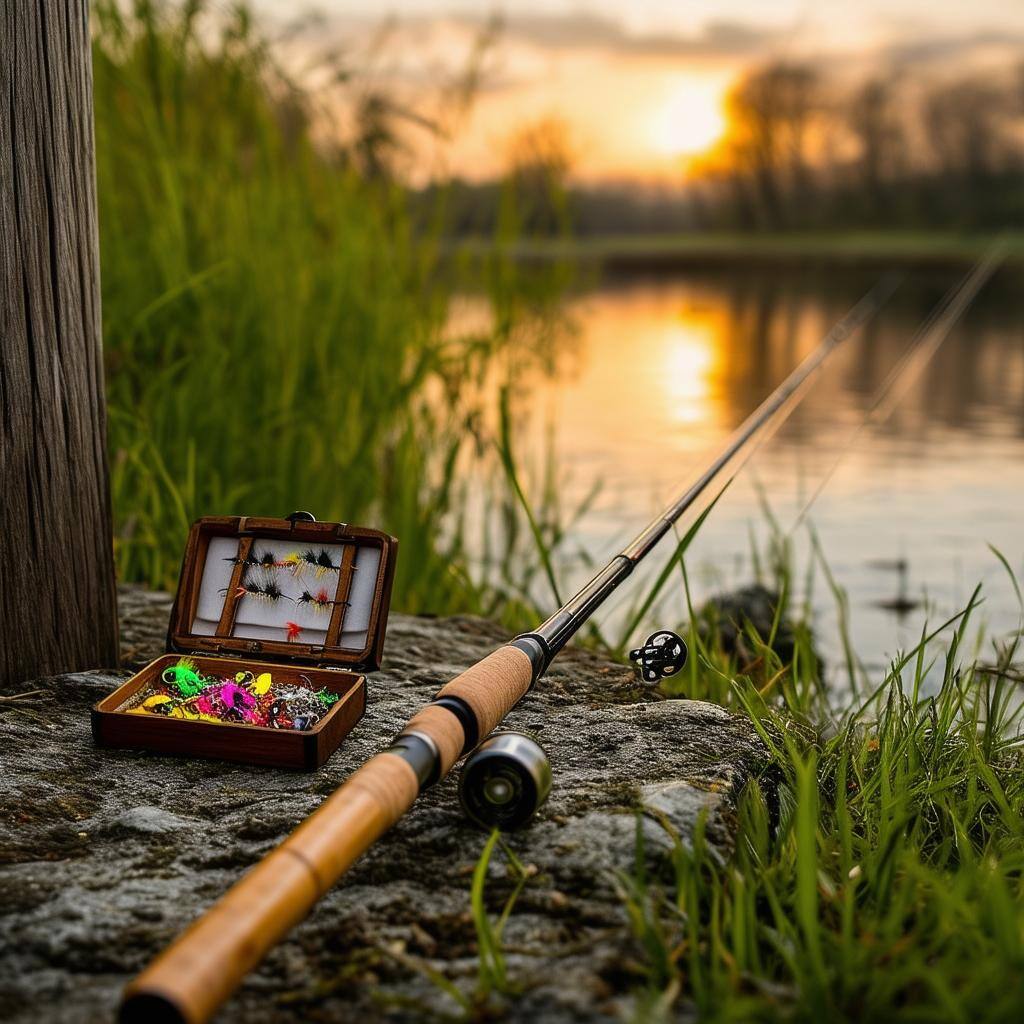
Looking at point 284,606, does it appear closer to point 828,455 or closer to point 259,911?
point 259,911

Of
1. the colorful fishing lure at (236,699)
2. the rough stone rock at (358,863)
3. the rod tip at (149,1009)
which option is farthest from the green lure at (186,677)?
the rod tip at (149,1009)

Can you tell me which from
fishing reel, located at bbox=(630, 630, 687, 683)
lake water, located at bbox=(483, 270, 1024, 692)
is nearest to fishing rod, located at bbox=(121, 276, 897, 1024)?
fishing reel, located at bbox=(630, 630, 687, 683)

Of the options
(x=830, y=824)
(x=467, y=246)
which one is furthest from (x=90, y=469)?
(x=467, y=246)

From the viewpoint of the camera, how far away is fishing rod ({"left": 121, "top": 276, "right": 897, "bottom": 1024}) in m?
1.21

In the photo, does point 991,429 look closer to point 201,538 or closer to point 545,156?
point 545,156

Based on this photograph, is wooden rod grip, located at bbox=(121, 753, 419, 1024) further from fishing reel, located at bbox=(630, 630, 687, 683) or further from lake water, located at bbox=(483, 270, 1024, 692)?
lake water, located at bbox=(483, 270, 1024, 692)

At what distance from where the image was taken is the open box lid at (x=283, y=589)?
2.34m

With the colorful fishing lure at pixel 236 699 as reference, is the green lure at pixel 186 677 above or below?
above

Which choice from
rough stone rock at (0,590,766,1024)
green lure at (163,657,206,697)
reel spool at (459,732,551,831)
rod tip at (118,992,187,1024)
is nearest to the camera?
rod tip at (118,992,187,1024)

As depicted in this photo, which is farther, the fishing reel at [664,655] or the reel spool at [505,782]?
the fishing reel at [664,655]

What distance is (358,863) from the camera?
1.76m

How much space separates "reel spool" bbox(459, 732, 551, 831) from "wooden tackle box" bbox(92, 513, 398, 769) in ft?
1.52

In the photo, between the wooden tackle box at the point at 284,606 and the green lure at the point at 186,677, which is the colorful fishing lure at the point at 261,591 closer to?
the wooden tackle box at the point at 284,606

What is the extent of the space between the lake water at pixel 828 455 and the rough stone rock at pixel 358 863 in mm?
901
